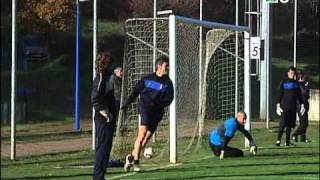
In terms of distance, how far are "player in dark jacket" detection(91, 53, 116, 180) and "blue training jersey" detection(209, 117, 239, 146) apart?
487cm

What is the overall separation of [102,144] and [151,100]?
2050 mm

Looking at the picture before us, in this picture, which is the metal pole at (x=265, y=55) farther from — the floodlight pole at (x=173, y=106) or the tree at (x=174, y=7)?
the floodlight pole at (x=173, y=106)

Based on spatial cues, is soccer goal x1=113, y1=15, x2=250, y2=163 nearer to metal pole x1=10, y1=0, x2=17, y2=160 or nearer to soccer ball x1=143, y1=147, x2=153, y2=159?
soccer ball x1=143, y1=147, x2=153, y2=159

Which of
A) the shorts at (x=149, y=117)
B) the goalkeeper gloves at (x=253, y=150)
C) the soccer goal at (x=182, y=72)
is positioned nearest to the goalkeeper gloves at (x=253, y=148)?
the goalkeeper gloves at (x=253, y=150)

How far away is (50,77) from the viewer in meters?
47.9

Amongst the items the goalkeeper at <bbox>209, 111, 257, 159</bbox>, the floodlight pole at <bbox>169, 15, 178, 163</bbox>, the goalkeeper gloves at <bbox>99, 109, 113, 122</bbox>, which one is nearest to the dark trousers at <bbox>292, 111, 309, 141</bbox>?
the goalkeeper at <bbox>209, 111, 257, 159</bbox>

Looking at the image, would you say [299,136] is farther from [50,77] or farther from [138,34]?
[50,77]

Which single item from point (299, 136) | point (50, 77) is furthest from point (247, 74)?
point (50, 77)

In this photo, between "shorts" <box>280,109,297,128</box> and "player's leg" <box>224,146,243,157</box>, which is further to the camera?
"shorts" <box>280,109,297,128</box>

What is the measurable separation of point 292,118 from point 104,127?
891 cm

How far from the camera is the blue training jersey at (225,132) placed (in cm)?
1523

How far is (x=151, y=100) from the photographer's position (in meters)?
12.6

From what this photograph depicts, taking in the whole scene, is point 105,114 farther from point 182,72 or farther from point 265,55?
point 265,55

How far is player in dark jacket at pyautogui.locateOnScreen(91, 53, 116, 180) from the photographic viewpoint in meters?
10.7
